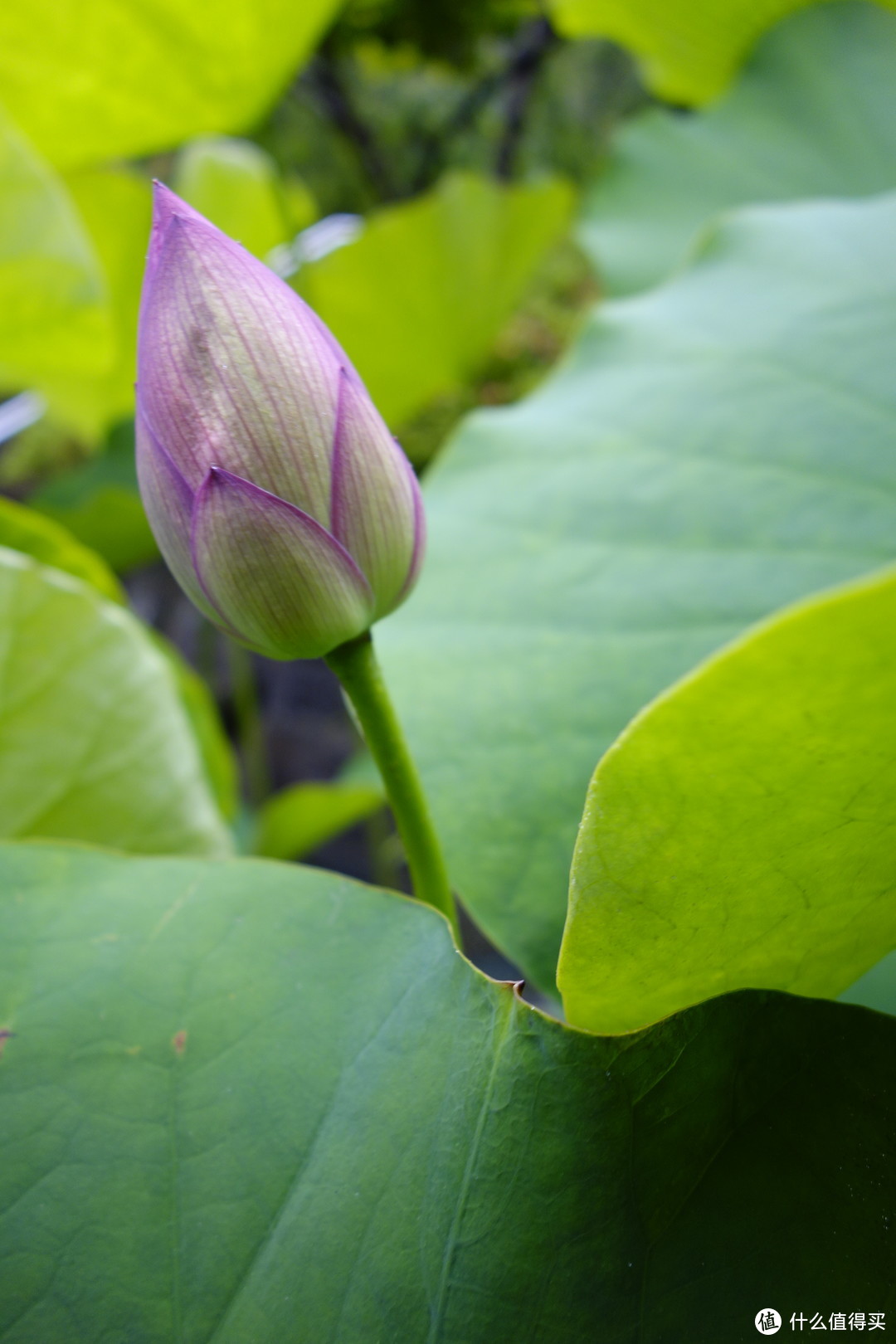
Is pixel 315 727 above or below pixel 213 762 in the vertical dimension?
below

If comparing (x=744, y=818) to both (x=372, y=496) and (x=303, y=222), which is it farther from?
(x=303, y=222)

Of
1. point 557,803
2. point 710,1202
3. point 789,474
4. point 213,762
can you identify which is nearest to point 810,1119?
point 710,1202

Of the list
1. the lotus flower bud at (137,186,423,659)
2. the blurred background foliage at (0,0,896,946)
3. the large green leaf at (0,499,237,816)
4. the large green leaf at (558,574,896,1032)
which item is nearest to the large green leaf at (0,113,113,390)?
the blurred background foliage at (0,0,896,946)

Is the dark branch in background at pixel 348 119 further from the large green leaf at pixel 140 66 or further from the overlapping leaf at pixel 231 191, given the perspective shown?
the large green leaf at pixel 140 66

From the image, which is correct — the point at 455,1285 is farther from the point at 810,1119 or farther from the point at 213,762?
the point at 213,762

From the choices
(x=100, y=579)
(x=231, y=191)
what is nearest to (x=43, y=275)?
(x=100, y=579)
